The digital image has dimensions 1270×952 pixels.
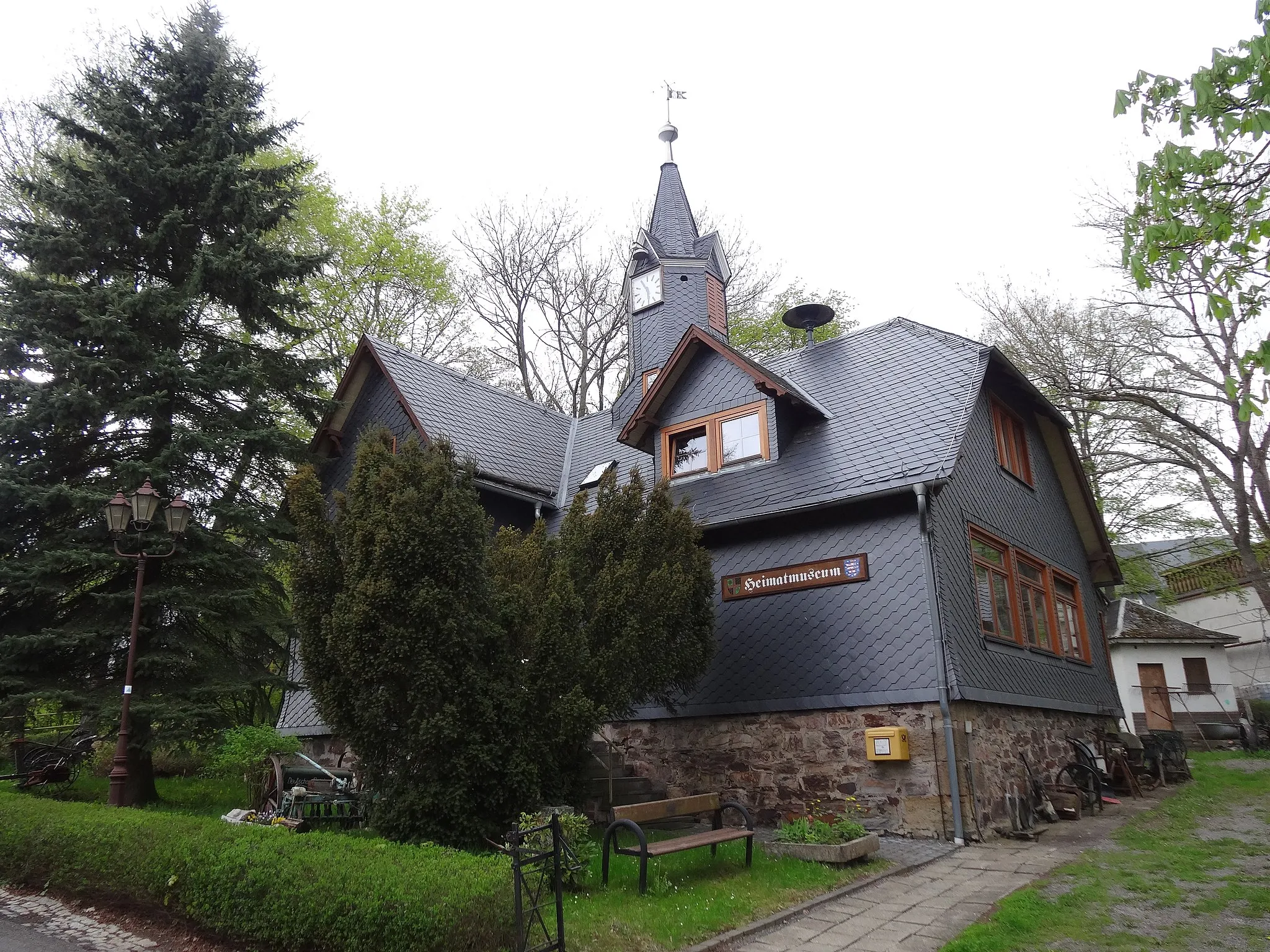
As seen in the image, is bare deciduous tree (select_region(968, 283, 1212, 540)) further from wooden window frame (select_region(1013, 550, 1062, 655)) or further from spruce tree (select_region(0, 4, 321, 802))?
spruce tree (select_region(0, 4, 321, 802))

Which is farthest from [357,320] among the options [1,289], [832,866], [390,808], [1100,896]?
Result: [1100,896]

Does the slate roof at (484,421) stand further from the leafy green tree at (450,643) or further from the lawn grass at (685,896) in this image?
the lawn grass at (685,896)

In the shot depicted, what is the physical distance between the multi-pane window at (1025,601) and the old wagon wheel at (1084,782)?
172 centimetres

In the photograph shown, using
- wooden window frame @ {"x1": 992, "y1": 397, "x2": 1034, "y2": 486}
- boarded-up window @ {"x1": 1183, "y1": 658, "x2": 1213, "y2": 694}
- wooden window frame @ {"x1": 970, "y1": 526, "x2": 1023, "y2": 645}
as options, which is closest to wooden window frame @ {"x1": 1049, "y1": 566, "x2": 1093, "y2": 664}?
wooden window frame @ {"x1": 992, "y1": 397, "x2": 1034, "y2": 486}

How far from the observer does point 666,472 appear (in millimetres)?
14562

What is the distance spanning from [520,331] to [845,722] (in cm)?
1909

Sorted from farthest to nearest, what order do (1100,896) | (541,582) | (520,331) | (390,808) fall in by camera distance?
(520,331) → (541,582) → (390,808) → (1100,896)

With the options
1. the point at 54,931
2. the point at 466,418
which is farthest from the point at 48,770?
the point at 466,418

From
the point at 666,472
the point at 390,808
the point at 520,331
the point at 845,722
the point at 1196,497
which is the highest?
the point at 520,331

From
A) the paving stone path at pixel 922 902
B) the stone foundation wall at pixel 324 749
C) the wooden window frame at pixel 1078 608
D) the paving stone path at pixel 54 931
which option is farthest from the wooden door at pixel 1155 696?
the paving stone path at pixel 54 931

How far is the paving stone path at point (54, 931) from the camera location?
668 centimetres

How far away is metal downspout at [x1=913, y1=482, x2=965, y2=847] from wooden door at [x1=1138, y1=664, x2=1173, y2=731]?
17.0 metres

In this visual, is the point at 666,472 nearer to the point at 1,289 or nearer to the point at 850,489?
the point at 850,489

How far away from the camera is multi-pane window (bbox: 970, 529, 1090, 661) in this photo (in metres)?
12.3
